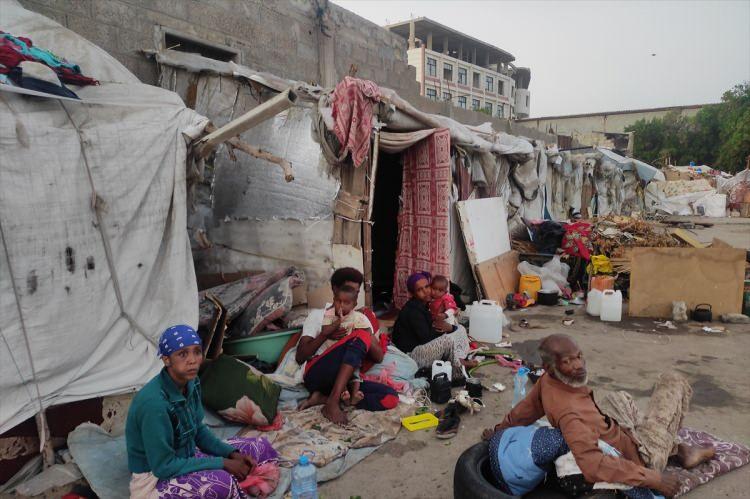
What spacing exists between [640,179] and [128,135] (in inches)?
692

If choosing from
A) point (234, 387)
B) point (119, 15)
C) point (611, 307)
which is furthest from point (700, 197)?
point (234, 387)

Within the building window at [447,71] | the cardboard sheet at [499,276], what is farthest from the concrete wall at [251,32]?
the building window at [447,71]

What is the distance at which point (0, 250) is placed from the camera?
2.68 m

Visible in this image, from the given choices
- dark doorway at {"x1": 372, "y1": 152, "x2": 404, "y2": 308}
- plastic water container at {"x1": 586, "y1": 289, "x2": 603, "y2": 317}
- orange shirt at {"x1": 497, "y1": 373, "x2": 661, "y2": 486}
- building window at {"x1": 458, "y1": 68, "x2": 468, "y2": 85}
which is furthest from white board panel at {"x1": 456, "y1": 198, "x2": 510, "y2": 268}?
building window at {"x1": 458, "y1": 68, "x2": 468, "y2": 85}

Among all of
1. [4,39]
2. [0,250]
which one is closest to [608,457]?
[0,250]

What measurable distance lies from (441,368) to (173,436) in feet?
7.74

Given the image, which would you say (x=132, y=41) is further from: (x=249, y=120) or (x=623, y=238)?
(x=623, y=238)

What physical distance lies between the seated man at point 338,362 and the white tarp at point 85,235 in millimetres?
945

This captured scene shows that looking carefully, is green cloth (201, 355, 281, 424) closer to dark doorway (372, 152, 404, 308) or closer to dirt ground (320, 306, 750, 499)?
dirt ground (320, 306, 750, 499)

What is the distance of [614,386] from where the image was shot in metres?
4.25

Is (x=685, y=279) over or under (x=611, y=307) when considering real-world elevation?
over

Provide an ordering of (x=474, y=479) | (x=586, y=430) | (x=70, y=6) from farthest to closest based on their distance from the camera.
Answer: (x=70, y=6) < (x=474, y=479) < (x=586, y=430)

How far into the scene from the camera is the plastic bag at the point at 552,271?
7777 millimetres

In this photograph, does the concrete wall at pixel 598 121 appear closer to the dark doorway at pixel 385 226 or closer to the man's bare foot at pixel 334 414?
the dark doorway at pixel 385 226
